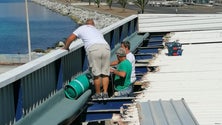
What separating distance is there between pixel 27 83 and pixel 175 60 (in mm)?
4596

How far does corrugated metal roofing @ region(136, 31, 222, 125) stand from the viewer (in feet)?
20.1

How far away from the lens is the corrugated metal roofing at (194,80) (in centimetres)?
612

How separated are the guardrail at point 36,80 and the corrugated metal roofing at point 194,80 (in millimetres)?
1331

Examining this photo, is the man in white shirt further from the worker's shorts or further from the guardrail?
the guardrail

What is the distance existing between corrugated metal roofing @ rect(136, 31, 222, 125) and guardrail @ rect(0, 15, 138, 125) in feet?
4.37

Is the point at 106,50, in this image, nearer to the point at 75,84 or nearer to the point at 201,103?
the point at 75,84

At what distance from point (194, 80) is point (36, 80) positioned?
2.90m

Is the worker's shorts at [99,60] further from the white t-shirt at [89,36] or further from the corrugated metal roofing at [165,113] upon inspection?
the corrugated metal roofing at [165,113]

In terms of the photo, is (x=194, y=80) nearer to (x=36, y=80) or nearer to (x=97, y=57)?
(x=97, y=57)

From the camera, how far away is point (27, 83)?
5934 mm

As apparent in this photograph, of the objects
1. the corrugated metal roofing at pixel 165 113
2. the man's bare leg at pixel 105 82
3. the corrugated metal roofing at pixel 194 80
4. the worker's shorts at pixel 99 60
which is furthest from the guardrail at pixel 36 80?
the corrugated metal roofing at pixel 165 113

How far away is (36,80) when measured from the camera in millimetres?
6250

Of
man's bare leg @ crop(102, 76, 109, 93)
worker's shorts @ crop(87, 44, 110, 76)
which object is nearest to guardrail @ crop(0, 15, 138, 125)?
worker's shorts @ crop(87, 44, 110, 76)

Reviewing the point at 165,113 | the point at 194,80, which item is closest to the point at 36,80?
the point at 165,113
